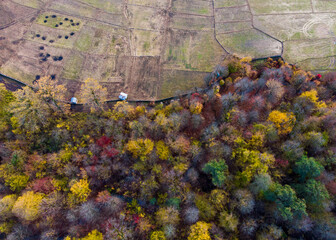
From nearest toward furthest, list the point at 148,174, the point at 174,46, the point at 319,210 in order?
the point at 319,210 < the point at 148,174 < the point at 174,46

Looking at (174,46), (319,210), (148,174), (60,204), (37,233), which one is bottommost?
A: (37,233)

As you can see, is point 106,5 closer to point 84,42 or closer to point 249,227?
point 84,42

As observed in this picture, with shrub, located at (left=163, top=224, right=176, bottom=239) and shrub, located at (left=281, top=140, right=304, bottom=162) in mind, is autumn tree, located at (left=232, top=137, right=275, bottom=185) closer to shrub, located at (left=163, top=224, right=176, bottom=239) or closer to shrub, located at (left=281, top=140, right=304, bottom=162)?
shrub, located at (left=281, top=140, right=304, bottom=162)

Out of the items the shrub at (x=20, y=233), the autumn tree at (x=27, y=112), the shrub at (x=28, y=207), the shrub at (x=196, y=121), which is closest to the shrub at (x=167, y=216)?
the shrub at (x=196, y=121)

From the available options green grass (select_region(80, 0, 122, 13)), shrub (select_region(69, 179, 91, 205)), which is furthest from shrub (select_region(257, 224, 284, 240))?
green grass (select_region(80, 0, 122, 13))

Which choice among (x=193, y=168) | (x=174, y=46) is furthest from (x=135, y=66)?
(x=193, y=168)

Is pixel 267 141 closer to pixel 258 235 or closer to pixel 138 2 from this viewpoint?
pixel 258 235

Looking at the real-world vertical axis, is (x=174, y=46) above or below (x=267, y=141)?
above
